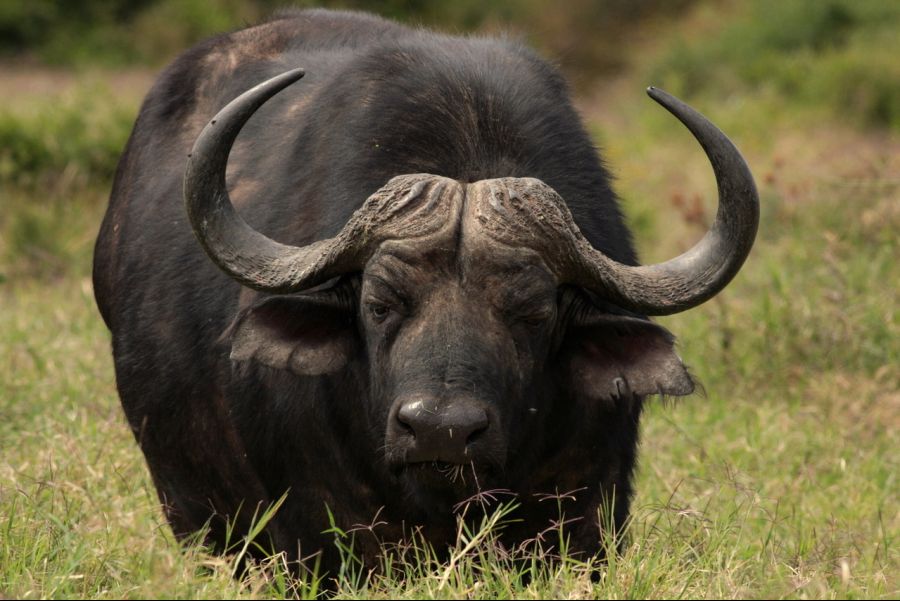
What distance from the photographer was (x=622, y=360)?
4785mm

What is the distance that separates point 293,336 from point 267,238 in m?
0.31

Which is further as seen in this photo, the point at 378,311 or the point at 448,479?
the point at 378,311

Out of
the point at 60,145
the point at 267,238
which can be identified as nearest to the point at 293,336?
the point at 267,238

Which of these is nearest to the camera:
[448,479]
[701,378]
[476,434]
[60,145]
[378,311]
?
[476,434]

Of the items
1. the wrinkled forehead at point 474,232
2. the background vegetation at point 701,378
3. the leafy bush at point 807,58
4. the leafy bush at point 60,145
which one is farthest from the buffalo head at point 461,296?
the leafy bush at point 807,58

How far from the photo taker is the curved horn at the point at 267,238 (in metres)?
4.53

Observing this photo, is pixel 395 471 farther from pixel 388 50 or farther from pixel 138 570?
pixel 388 50

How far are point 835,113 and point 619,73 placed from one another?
8849 mm

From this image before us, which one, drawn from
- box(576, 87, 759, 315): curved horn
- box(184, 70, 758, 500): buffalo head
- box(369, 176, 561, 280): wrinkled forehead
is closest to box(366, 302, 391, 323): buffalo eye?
box(184, 70, 758, 500): buffalo head

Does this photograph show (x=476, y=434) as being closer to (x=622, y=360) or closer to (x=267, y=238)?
(x=622, y=360)

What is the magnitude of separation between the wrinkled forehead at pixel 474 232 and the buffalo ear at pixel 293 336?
0.33 metres

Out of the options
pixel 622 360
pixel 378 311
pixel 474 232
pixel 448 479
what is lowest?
pixel 448 479

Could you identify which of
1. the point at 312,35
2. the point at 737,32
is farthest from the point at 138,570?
the point at 737,32

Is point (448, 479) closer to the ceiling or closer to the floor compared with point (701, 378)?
closer to the ceiling
